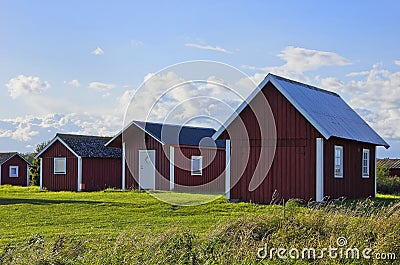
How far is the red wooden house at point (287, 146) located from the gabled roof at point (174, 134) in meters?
10.9

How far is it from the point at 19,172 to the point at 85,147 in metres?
23.2

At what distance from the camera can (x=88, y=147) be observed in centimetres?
4028

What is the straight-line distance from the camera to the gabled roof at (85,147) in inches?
1543

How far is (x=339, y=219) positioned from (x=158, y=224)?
5482 millimetres

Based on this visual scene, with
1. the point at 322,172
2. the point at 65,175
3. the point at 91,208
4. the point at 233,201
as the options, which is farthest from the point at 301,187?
the point at 65,175

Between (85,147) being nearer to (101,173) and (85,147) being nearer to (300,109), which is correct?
(101,173)

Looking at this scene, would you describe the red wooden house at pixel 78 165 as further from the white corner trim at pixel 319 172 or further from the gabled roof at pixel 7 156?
the gabled roof at pixel 7 156

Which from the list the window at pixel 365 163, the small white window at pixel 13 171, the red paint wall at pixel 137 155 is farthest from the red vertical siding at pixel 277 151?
the small white window at pixel 13 171

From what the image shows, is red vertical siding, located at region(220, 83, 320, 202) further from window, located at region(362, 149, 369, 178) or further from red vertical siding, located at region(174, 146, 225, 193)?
red vertical siding, located at region(174, 146, 225, 193)

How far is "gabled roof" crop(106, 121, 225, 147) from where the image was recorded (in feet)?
118

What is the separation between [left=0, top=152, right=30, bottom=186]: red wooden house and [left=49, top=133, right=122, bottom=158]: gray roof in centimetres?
2076

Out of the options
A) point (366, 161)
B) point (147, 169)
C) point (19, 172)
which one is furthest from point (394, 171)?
point (19, 172)

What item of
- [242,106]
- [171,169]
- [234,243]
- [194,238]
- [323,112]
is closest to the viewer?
[234,243]

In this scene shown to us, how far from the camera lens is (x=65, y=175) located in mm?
39656
